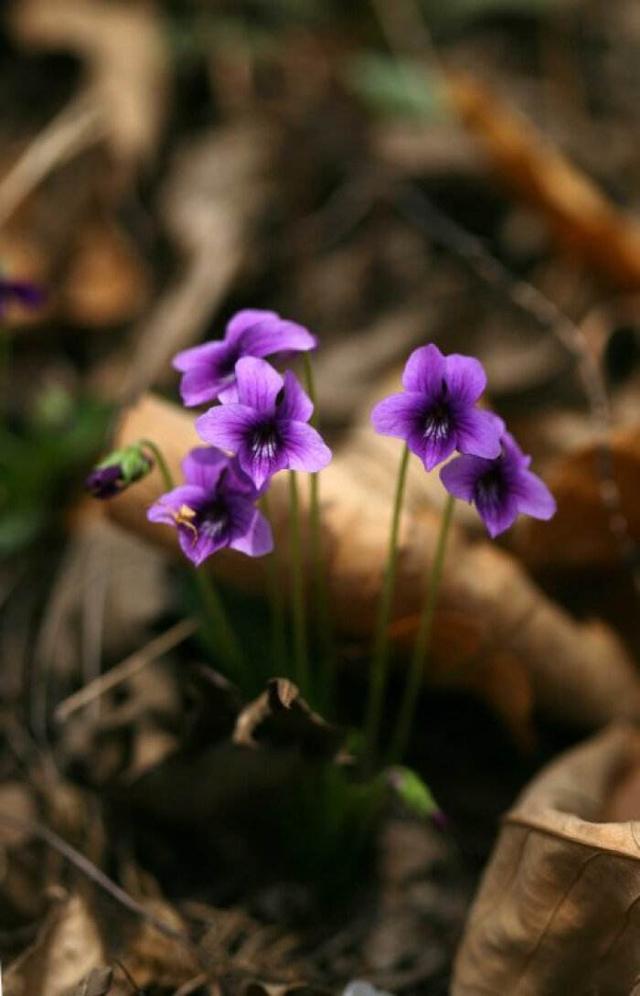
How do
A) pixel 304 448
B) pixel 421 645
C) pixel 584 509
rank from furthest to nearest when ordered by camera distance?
1. pixel 584 509
2. pixel 421 645
3. pixel 304 448

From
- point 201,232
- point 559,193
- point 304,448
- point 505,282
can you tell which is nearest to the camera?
point 304,448

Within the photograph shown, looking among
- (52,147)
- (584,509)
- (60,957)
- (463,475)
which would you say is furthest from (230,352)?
(52,147)

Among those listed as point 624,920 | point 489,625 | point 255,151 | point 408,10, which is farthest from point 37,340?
point 624,920

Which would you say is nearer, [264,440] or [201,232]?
[264,440]

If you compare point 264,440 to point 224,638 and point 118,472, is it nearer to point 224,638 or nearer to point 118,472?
point 118,472

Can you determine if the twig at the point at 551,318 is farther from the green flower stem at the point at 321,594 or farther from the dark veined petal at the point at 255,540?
the dark veined petal at the point at 255,540

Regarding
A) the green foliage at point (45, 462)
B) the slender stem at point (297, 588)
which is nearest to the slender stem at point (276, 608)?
the slender stem at point (297, 588)
